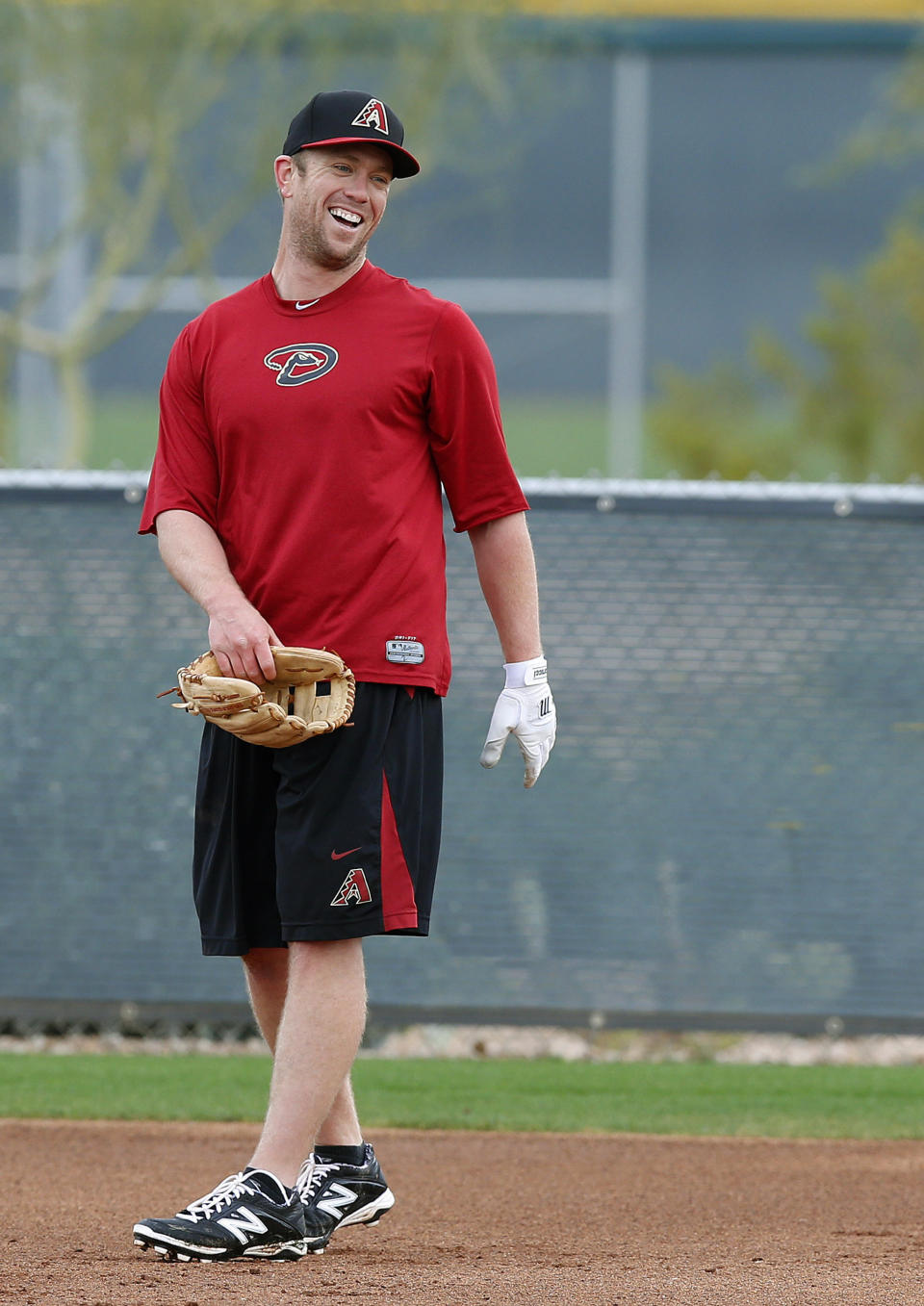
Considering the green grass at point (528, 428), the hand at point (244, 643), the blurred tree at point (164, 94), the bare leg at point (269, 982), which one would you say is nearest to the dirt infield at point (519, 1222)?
the bare leg at point (269, 982)

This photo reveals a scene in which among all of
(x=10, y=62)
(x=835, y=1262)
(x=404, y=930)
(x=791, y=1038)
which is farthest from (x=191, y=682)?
(x=10, y=62)

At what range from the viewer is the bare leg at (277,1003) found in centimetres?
386

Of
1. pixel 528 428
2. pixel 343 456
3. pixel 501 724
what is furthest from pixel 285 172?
pixel 528 428

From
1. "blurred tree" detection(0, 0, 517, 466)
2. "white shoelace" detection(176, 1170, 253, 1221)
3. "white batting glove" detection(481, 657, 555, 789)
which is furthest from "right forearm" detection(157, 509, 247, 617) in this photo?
"blurred tree" detection(0, 0, 517, 466)

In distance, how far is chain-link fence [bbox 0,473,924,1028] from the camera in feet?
20.2

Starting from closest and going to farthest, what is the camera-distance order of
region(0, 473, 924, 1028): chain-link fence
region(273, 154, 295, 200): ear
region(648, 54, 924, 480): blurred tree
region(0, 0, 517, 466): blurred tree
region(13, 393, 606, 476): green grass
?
1. region(273, 154, 295, 200): ear
2. region(0, 473, 924, 1028): chain-link fence
3. region(0, 0, 517, 466): blurred tree
4. region(648, 54, 924, 480): blurred tree
5. region(13, 393, 606, 476): green grass

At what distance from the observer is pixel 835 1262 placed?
12.2 feet

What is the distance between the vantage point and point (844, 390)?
76.1ft

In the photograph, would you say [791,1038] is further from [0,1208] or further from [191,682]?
[191,682]

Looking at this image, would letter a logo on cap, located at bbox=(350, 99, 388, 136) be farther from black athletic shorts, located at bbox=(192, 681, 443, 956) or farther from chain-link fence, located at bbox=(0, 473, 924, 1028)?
chain-link fence, located at bbox=(0, 473, 924, 1028)

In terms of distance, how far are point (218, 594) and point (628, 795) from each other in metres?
2.85

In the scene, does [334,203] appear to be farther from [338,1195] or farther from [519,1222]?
[519,1222]

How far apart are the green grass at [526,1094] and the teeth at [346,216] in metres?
2.77

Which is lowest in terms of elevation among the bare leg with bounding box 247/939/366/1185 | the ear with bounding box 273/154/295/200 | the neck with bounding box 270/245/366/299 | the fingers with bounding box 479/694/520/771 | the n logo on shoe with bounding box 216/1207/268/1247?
the n logo on shoe with bounding box 216/1207/268/1247
